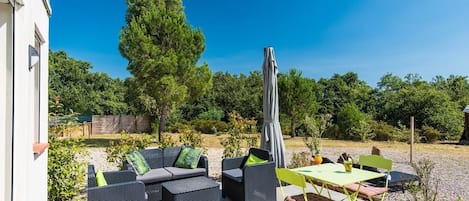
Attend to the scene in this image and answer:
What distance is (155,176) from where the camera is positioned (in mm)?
4895

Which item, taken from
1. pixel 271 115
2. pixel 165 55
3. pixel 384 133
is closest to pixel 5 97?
pixel 271 115

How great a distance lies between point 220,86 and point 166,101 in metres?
11.0

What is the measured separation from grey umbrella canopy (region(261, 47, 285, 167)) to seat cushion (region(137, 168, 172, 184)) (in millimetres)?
2032

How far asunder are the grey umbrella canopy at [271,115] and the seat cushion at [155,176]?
2032 mm

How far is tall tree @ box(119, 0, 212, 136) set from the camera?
12266mm

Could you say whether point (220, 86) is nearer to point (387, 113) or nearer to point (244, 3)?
point (244, 3)

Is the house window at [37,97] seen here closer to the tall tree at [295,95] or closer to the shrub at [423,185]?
the shrub at [423,185]

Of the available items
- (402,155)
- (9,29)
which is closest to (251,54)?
(402,155)

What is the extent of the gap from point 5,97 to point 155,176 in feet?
9.92

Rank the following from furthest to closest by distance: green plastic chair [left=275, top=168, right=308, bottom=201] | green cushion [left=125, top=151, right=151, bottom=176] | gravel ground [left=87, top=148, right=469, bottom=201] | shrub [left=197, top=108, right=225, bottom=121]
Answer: shrub [left=197, top=108, right=225, bottom=121] < gravel ground [left=87, top=148, right=469, bottom=201] < green cushion [left=125, top=151, right=151, bottom=176] < green plastic chair [left=275, top=168, right=308, bottom=201]

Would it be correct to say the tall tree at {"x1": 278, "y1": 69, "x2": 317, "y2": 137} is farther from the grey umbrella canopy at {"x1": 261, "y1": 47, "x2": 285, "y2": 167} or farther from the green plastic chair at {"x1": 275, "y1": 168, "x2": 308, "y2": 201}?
the green plastic chair at {"x1": 275, "y1": 168, "x2": 308, "y2": 201}

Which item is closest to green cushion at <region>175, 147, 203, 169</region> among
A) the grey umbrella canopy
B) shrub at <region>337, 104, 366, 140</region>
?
the grey umbrella canopy

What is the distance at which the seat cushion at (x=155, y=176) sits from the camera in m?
4.76

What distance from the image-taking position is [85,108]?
21219mm
